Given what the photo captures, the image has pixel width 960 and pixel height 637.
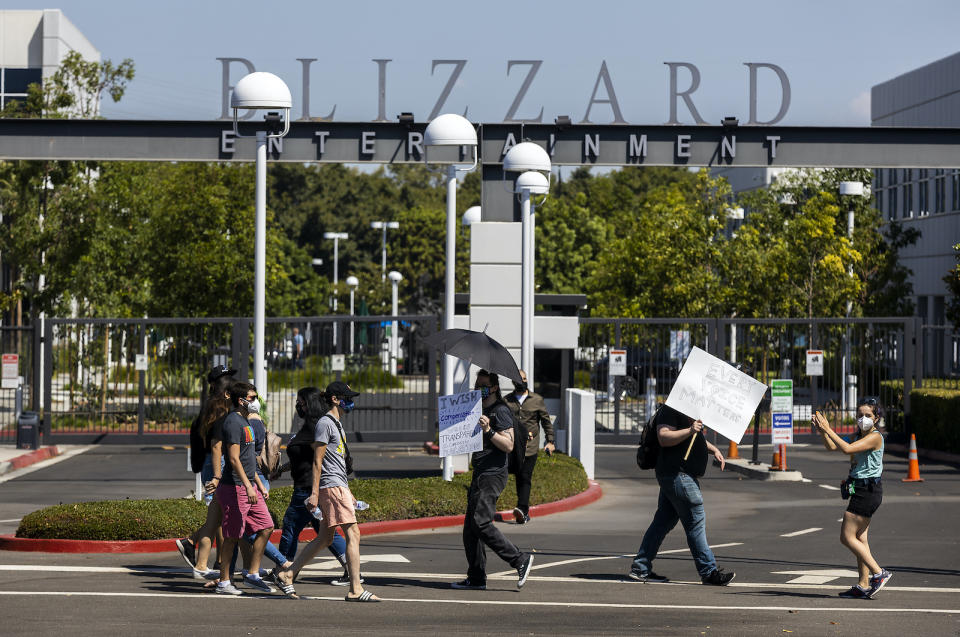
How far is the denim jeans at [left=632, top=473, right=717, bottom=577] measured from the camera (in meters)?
11.5

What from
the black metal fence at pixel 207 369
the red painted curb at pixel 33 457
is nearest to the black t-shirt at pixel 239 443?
the red painted curb at pixel 33 457

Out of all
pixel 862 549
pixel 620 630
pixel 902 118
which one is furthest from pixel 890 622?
pixel 902 118

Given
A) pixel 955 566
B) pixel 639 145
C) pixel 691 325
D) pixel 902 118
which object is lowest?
pixel 955 566

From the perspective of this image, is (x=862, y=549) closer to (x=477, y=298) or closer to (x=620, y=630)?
(x=620, y=630)

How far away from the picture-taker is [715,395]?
37.9ft

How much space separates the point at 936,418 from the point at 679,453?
51.1 ft

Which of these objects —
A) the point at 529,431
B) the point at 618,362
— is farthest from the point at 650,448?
the point at 618,362

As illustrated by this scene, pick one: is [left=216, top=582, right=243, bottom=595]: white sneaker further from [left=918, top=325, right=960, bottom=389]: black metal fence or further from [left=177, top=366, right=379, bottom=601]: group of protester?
[left=918, top=325, right=960, bottom=389]: black metal fence

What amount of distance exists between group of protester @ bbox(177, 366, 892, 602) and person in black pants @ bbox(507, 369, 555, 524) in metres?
3.74

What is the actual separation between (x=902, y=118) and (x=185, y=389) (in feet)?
144

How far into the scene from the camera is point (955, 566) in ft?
43.5

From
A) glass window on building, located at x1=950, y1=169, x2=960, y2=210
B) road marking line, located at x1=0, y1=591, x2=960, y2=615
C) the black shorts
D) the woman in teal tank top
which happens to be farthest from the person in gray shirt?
glass window on building, located at x1=950, y1=169, x2=960, y2=210

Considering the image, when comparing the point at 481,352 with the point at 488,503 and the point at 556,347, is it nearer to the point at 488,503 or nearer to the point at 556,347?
the point at 488,503

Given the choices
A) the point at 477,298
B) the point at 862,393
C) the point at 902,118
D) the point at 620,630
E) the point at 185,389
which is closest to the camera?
the point at 620,630
